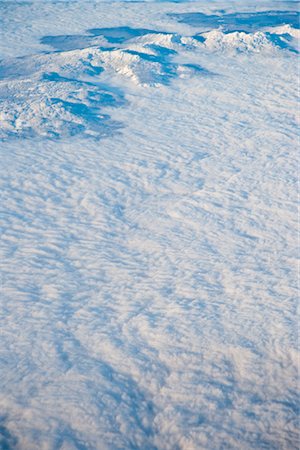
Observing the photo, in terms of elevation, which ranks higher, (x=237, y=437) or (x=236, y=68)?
(x=236, y=68)

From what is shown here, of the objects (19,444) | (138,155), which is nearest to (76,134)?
(138,155)

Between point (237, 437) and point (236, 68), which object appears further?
point (236, 68)

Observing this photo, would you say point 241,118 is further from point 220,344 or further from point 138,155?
point 220,344

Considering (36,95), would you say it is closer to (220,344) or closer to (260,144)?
(260,144)

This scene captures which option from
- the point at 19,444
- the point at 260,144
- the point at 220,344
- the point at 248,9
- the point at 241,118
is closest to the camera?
the point at 19,444

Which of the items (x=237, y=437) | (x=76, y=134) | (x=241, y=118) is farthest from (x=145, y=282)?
(x=241, y=118)

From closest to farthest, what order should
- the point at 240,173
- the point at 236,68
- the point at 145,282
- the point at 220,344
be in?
the point at 220,344 < the point at 145,282 < the point at 240,173 < the point at 236,68
